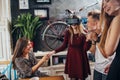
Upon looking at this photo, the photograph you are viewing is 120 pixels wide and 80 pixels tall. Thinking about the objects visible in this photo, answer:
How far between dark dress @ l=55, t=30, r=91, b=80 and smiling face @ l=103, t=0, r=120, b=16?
738mm

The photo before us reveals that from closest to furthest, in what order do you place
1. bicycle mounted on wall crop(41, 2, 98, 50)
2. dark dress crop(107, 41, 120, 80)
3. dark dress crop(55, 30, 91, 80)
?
dark dress crop(107, 41, 120, 80), dark dress crop(55, 30, 91, 80), bicycle mounted on wall crop(41, 2, 98, 50)

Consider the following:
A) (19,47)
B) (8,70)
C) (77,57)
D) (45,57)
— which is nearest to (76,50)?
(77,57)

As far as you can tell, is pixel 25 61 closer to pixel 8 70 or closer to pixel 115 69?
pixel 8 70

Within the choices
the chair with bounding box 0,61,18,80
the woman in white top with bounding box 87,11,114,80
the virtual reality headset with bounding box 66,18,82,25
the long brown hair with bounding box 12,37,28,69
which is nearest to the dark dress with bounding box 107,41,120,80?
the woman in white top with bounding box 87,11,114,80

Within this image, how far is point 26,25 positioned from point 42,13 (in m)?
0.32

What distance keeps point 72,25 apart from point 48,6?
51 centimetres

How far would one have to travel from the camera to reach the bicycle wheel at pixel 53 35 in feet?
11.7

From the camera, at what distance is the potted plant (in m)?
3.54

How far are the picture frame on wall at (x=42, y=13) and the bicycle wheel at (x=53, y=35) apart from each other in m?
0.16

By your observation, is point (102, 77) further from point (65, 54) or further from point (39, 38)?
point (39, 38)

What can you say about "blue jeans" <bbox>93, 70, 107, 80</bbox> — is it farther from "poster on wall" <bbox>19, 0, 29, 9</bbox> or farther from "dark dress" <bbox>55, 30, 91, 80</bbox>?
"poster on wall" <bbox>19, 0, 29, 9</bbox>

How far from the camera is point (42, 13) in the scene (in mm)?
3596

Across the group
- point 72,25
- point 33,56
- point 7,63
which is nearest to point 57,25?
point 72,25

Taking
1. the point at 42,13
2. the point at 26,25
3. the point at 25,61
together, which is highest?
the point at 42,13
